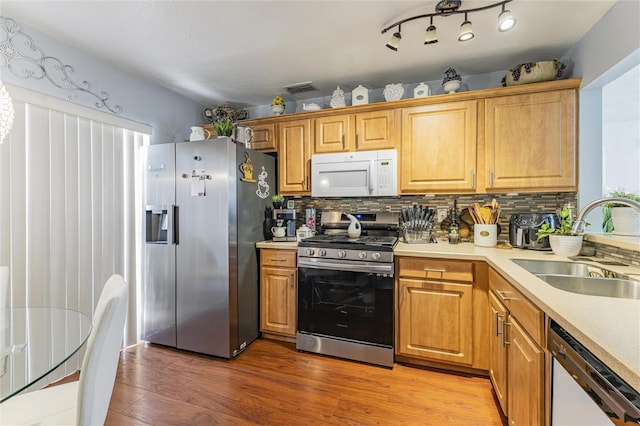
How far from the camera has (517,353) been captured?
1316 millimetres

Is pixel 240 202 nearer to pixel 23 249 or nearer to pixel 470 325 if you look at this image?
pixel 23 249

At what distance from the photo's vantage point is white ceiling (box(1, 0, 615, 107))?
1.69 m

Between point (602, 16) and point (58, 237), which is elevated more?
point (602, 16)

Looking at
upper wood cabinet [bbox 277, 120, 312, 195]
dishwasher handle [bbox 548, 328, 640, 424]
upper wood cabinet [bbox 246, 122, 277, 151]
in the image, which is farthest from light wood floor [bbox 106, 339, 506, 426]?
upper wood cabinet [bbox 246, 122, 277, 151]

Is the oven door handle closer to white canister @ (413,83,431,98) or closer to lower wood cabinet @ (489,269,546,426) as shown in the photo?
lower wood cabinet @ (489,269,546,426)

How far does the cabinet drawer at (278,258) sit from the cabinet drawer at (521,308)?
1.54 metres

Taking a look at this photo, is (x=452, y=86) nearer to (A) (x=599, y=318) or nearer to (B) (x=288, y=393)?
(A) (x=599, y=318)

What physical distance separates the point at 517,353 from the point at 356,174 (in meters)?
1.69

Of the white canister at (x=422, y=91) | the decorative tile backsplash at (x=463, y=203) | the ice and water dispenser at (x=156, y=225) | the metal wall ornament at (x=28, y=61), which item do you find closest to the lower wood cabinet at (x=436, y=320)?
the decorative tile backsplash at (x=463, y=203)

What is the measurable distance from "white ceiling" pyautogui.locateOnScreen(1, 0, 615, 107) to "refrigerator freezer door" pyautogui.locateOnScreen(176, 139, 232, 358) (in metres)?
0.72

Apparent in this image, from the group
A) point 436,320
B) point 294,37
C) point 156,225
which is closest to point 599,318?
point 436,320

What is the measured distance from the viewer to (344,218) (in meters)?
2.87

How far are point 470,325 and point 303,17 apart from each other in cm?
239

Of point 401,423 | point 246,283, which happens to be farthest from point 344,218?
point 401,423
